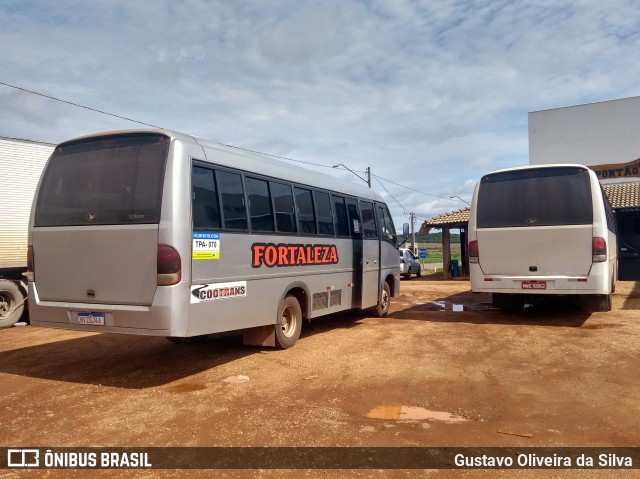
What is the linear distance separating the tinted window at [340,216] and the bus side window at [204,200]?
3.56 meters

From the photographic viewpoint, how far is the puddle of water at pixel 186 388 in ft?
19.8

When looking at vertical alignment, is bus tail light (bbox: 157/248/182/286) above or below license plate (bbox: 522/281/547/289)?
above

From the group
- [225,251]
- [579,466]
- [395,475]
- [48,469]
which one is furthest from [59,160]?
[579,466]

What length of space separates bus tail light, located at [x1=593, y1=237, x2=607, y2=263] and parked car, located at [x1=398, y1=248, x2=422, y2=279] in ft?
61.3

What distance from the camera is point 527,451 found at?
4266 millimetres

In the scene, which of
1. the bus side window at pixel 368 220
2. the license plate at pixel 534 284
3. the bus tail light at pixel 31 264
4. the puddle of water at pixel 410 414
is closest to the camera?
the puddle of water at pixel 410 414

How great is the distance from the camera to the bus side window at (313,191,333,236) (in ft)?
29.8

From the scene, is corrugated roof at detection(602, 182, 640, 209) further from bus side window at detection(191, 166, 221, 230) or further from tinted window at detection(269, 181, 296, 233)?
bus side window at detection(191, 166, 221, 230)

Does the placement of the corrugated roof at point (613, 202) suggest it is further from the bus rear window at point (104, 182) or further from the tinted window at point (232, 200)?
the bus rear window at point (104, 182)

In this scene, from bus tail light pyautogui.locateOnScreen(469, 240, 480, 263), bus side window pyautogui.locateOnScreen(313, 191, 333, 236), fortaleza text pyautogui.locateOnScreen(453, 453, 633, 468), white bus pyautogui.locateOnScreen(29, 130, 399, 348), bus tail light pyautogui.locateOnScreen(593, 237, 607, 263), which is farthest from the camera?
bus tail light pyautogui.locateOnScreen(469, 240, 480, 263)

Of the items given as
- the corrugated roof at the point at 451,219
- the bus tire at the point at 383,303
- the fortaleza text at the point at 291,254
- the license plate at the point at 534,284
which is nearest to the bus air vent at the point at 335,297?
the fortaleza text at the point at 291,254

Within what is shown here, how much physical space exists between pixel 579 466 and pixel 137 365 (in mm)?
5612

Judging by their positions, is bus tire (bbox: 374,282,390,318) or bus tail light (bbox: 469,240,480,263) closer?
bus tail light (bbox: 469,240,480,263)

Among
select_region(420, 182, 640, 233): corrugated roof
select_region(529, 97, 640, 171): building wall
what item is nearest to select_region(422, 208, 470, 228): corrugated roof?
select_region(420, 182, 640, 233): corrugated roof
